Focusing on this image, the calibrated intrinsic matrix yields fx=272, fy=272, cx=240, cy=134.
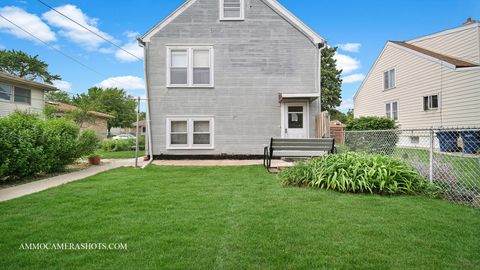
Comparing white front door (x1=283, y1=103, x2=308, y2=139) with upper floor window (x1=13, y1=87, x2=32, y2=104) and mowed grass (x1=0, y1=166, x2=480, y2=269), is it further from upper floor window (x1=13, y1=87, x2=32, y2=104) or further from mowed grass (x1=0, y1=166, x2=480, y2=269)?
upper floor window (x1=13, y1=87, x2=32, y2=104)

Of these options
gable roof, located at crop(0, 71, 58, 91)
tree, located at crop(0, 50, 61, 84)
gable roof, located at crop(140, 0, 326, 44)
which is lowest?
gable roof, located at crop(0, 71, 58, 91)

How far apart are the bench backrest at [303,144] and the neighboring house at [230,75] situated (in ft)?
13.1

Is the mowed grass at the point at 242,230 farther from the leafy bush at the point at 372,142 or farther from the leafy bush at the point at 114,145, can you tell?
the leafy bush at the point at 114,145

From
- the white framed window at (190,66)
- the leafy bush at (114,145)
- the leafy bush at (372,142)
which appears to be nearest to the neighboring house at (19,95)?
the leafy bush at (114,145)

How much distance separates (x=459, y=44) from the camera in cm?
1588

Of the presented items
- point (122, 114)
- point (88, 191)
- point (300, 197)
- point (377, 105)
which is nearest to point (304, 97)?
point (300, 197)

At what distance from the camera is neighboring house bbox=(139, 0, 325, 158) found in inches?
481

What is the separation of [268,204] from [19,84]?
22.1 m

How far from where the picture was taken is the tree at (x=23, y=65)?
3884 cm

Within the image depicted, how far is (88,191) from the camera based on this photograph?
19.2 ft

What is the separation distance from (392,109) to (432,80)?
13.1 ft

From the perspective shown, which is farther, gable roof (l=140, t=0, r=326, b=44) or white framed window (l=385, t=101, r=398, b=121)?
white framed window (l=385, t=101, r=398, b=121)

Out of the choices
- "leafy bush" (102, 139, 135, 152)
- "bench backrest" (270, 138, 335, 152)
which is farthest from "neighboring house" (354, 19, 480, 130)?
"leafy bush" (102, 139, 135, 152)

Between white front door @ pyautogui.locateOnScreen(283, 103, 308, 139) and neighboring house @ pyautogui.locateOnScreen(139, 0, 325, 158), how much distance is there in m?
0.14
